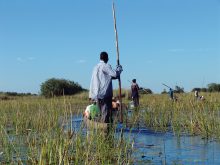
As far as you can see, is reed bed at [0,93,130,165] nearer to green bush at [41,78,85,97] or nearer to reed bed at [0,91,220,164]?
reed bed at [0,91,220,164]

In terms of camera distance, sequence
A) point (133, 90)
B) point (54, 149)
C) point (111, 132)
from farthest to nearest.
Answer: point (133, 90)
point (111, 132)
point (54, 149)

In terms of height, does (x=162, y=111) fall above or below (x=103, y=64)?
below

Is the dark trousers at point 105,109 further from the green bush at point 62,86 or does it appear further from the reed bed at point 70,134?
the green bush at point 62,86

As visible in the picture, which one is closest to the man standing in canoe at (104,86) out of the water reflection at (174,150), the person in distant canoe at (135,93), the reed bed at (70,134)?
the water reflection at (174,150)

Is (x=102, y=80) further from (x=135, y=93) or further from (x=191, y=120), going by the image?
(x=135, y=93)

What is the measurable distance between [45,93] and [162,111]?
24.6 meters

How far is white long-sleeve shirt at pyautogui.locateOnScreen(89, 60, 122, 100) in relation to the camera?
9320mm

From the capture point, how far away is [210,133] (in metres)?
10.4

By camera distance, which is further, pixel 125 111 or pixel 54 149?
pixel 125 111

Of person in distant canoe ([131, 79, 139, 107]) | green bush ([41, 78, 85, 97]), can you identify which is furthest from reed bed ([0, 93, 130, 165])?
green bush ([41, 78, 85, 97])

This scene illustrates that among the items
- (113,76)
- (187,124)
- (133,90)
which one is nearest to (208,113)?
(187,124)

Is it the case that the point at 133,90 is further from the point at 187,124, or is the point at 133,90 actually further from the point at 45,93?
the point at 45,93

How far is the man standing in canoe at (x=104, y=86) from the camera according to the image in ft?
30.6

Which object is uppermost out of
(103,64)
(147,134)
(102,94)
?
(103,64)
